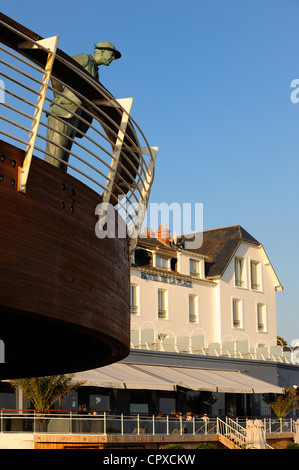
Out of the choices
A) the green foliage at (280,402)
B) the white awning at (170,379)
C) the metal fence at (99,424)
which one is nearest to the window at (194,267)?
the white awning at (170,379)

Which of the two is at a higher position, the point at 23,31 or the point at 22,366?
the point at 23,31

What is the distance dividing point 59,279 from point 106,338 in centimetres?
156

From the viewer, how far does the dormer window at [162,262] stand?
4603cm

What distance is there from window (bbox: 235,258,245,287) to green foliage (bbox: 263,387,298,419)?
30.7 ft

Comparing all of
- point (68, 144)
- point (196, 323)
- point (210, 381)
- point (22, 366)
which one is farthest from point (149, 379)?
point (68, 144)

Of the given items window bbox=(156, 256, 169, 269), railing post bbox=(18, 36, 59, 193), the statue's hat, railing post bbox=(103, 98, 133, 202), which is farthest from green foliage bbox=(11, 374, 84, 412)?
railing post bbox=(18, 36, 59, 193)

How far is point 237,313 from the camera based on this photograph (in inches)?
2031

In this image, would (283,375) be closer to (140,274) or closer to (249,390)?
(249,390)

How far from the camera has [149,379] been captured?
35500mm

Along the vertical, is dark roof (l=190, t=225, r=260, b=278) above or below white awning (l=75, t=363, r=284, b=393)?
above

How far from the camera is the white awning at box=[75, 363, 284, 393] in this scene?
107 feet

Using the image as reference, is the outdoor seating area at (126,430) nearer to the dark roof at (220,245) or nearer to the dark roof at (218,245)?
the dark roof at (218,245)

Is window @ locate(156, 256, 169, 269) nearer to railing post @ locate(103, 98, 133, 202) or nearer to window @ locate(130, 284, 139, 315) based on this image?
window @ locate(130, 284, 139, 315)

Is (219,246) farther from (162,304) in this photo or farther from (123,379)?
(123,379)
